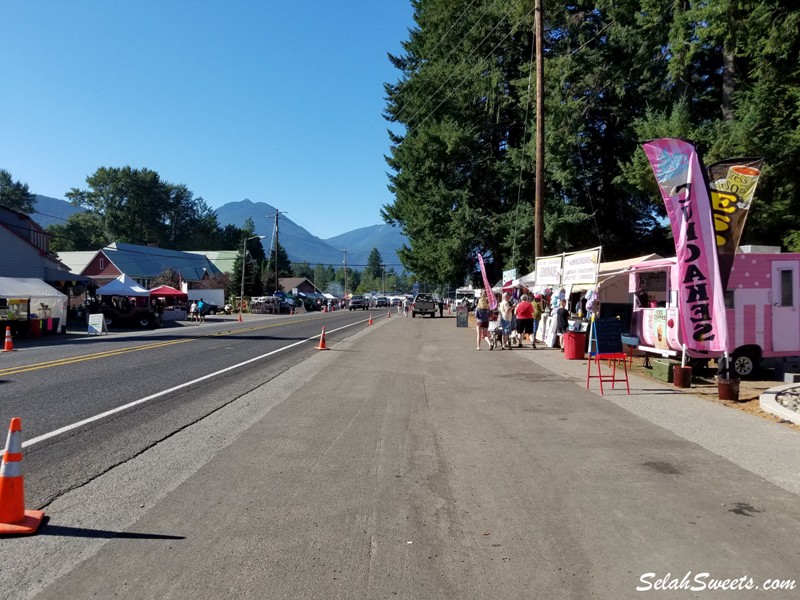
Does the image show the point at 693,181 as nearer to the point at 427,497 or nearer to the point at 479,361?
the point at 479,361

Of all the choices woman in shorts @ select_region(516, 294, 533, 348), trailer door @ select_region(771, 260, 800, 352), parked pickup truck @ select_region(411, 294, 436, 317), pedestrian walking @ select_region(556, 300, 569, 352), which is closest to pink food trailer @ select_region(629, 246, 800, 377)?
trailer door @ select_region(771, 260, 800, 352)

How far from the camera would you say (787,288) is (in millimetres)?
12984

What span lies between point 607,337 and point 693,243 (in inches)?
93.3

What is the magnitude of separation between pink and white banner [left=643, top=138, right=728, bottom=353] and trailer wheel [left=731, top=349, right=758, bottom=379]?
2.68 metres

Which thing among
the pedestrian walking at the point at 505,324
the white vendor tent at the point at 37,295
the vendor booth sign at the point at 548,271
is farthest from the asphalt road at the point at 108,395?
the white vendor tent at the point at 37,295

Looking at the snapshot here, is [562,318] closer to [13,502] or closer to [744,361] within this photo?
[744,361]

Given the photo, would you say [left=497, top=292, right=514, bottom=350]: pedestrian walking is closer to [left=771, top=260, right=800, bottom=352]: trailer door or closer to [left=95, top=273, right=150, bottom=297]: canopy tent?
[left=771, top=260, right=800, bottom=352]: trailer door

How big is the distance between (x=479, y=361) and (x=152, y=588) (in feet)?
42.4

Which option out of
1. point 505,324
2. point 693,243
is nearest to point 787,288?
point 693,243

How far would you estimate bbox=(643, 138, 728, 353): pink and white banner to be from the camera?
10617mm

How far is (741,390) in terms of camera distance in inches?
450

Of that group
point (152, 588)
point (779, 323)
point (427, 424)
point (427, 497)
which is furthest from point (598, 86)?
point (152, 588)

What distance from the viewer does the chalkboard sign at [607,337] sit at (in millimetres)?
10867

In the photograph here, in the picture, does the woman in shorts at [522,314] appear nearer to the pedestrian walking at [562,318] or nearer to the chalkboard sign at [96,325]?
the pedestrian walking at [562,318]
